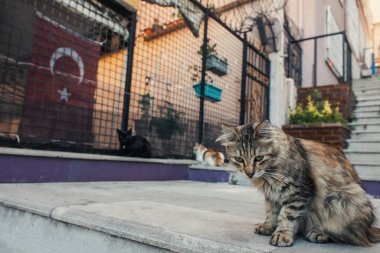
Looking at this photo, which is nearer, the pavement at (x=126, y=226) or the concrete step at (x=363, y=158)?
the pavement at (x=126, y=226)

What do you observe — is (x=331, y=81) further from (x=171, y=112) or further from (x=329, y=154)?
(x=329, y=154)

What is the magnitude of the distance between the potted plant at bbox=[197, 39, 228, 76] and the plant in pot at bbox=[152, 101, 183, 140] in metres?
1.14

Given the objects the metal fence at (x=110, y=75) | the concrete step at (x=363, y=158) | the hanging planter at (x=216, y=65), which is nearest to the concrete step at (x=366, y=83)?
the concrete step at (x=363, y=158)

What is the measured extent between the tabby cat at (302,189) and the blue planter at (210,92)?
3.42 meters

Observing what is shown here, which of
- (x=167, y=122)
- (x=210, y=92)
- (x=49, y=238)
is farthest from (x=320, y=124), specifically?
(x=49, y=238)

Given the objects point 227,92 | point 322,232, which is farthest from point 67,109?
point 322,232

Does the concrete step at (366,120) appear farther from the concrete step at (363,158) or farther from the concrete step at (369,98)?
the concrete step at (363,158)

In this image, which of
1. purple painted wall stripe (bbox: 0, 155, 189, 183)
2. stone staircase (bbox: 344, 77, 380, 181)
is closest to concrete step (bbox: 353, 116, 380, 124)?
stone staircase (bbox: 344, 77, 380, 181)

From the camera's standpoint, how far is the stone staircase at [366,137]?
14.4 feet

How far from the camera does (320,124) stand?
5152 mm

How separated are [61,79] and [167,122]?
192 centimetres

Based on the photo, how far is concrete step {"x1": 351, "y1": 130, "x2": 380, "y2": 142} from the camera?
5232 millimetres

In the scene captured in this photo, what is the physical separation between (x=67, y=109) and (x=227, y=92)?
9.85ft

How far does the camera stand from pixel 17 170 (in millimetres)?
2594
